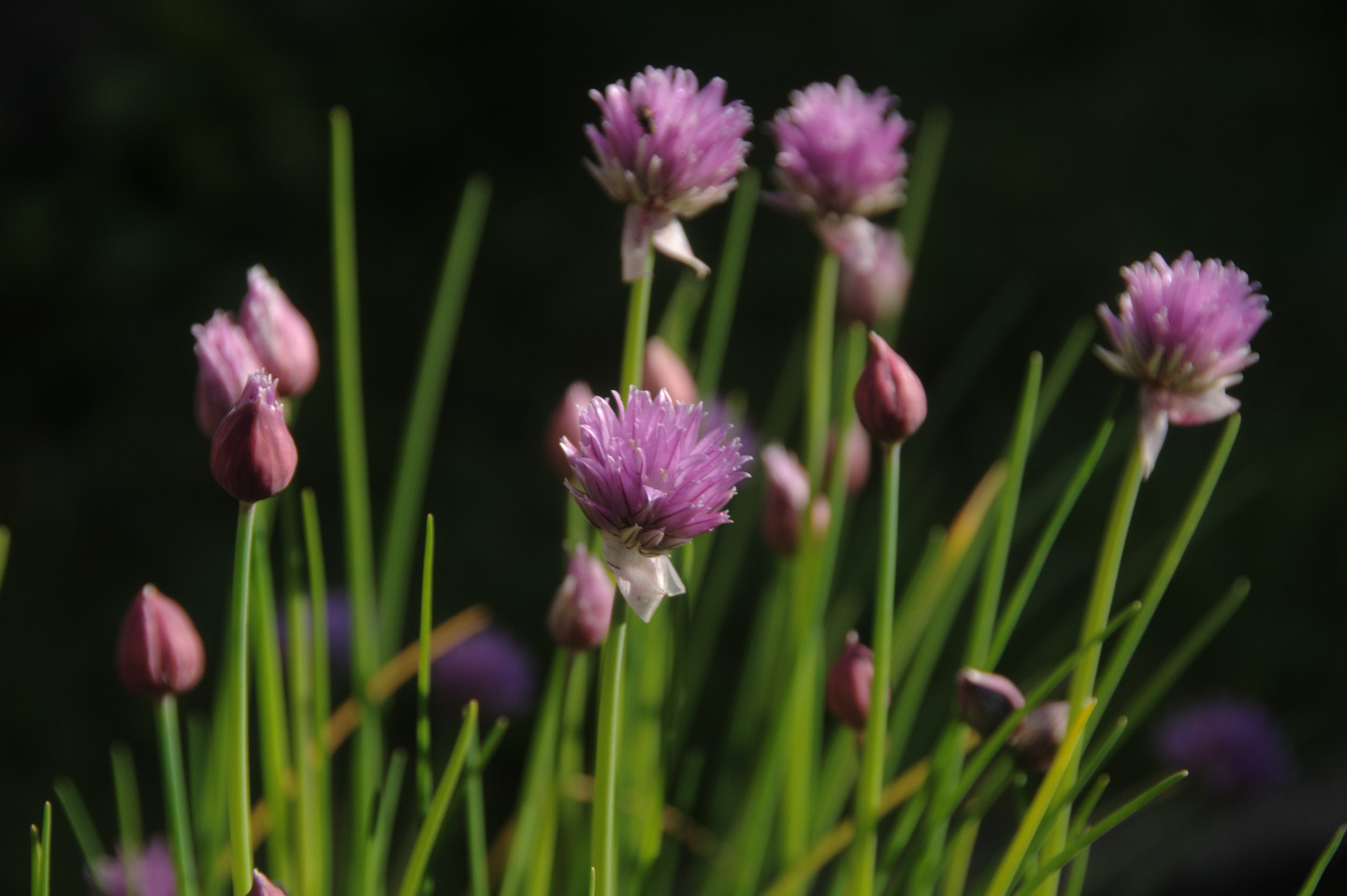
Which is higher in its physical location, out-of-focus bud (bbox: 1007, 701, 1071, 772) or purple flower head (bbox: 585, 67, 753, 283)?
purple flower head (bbox: 585, 67, 753, 283)

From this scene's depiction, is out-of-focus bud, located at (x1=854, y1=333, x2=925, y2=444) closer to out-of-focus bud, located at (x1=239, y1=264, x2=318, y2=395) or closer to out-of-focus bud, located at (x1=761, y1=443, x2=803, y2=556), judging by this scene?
out-of-focus bud, located at (x1=761, y1=443, x2=803, y2=556)

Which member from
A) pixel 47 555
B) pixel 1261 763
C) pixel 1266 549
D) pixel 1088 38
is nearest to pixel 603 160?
pixel 1261 763

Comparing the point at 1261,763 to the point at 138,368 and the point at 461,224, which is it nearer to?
the point at 461,224

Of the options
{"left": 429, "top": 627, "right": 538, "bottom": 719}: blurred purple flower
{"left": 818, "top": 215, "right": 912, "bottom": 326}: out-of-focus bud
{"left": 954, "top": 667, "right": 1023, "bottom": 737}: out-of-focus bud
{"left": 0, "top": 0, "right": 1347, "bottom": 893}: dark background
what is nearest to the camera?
{"left": 954, "top": 667, "right": 1023, "bottom": 737}: out-of-focus bud

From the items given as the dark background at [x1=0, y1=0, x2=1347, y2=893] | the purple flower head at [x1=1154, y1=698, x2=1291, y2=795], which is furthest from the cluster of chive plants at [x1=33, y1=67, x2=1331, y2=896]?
the dark background at [x1=0, y1=0, x2=1347, y2=893]

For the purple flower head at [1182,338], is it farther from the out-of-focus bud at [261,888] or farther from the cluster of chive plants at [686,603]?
the out-of-focus bud at [261,888]

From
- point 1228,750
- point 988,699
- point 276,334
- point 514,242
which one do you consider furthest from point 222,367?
point 514,242
